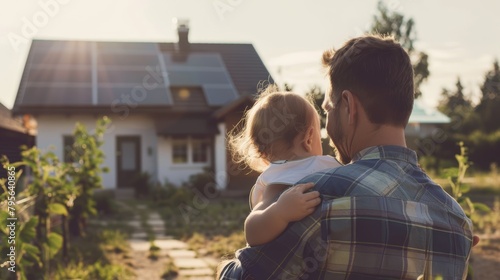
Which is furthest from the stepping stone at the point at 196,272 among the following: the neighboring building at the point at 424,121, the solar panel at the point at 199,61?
the solar panel at the point at 199,61

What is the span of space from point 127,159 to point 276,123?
18256 millimetres

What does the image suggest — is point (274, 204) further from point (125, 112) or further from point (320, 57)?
point (125, 112)

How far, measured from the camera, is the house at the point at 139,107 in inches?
750

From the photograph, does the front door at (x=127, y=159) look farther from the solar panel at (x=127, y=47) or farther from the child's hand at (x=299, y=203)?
the child's hand at (x=299, y=203)

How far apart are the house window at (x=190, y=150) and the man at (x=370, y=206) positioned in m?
18.6

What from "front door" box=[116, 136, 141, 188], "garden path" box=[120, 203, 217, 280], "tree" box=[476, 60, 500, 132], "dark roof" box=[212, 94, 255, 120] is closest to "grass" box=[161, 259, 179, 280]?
"garden path" box=[120, 203, 217, 280]

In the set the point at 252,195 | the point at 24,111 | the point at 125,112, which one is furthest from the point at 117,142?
the point at 252,195

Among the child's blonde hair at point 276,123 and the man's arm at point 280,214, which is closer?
the man's arm at point 280,214

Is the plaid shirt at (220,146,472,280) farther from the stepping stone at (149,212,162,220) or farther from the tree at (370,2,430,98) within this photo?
the tree at (370,2,430,98)

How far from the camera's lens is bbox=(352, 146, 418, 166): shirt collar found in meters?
1.57

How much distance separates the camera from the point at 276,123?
7.65ft

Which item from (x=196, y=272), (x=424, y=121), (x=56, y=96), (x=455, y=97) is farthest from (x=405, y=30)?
(x=455, y=97)

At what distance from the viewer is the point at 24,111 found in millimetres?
18500

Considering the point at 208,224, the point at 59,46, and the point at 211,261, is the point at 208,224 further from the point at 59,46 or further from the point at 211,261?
the point at 59,46
